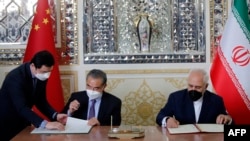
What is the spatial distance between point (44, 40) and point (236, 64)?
2.11 meters

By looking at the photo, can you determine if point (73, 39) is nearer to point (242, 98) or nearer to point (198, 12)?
point (198, 12)

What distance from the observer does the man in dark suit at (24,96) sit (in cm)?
365

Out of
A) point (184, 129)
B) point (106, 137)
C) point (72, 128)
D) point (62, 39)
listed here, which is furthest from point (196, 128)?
point (62, 39)

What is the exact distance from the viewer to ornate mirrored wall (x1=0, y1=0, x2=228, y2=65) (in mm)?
5656

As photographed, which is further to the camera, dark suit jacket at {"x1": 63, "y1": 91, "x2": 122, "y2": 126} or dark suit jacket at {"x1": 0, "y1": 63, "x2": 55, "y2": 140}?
dark suit jacket at {"x1": 63, "y1": 91, "x2": 122, "y2": 126}

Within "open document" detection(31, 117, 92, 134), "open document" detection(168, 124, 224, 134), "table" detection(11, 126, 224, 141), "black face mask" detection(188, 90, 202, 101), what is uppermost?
"black face mask" detection(188, 90, 202, 101)

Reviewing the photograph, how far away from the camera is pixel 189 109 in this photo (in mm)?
4117

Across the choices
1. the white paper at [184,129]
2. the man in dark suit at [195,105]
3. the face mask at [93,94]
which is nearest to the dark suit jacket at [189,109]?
the man in dark suit at [195,105]

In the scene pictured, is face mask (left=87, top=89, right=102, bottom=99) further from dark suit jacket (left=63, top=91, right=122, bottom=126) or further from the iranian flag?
the iranian flag

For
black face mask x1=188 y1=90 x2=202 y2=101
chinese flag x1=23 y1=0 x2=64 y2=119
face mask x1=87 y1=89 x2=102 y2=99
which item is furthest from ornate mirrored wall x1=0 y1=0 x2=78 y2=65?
black face mask x1=188 y1=90 x2=202 y2=101

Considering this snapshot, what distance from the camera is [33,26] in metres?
5.31

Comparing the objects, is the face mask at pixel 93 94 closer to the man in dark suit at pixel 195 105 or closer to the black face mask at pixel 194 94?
the man in dark suit at pixel 195 105

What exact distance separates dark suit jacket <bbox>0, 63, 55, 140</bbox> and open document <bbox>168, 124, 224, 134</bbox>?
1046 mm

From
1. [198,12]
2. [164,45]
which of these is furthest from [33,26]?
[198,12]
